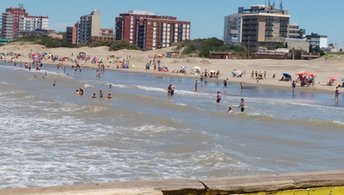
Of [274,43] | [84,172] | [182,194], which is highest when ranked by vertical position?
[274,43]

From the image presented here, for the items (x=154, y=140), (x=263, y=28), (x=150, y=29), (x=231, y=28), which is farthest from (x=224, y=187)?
(x=231, y=28)

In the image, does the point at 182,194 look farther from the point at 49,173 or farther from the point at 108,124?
the point at 108,124

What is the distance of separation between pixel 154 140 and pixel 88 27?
170 metres

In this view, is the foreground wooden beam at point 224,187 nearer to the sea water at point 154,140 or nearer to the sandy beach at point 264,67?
the sea water at point 154,140

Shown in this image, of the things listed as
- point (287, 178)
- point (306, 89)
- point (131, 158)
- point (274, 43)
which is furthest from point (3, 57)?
Answer: point (287, 178)

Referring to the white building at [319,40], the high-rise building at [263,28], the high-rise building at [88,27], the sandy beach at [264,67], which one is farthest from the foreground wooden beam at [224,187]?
the white building at [319,40]

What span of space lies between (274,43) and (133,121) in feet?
364

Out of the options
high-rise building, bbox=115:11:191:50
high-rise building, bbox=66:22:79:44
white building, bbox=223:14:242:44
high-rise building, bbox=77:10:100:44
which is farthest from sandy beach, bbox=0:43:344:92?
high-rise building, bbox=66:22:79:44

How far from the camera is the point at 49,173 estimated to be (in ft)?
39.6

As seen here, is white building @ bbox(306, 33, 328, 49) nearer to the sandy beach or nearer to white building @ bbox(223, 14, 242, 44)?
white building @ bbox(223, 14, 242, 44)

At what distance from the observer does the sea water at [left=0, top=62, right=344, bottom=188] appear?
1282 centimetres

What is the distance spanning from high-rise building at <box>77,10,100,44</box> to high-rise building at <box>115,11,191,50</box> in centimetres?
1343

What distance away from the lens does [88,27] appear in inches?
7279

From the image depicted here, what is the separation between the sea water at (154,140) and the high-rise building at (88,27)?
150 m
